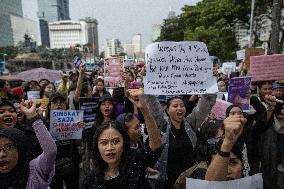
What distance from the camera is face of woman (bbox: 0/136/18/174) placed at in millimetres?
2463

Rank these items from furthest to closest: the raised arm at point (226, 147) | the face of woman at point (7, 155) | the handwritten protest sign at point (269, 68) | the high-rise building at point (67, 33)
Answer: the high-rise building at point (67, 33)
the handwritten protest sign at point (269, 68)
the face of woman at point (7, 155)
the raised arm at point (226, 147)

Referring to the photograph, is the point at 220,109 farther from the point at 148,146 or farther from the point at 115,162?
the point at 115,162

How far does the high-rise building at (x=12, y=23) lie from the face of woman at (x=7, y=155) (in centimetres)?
11212

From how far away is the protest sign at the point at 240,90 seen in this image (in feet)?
14.9

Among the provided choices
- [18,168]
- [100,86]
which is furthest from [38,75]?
[18,168]

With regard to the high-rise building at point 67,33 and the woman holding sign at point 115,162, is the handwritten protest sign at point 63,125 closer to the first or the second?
the woman holding sign at point 115,162

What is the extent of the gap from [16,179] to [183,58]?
74.9 inches

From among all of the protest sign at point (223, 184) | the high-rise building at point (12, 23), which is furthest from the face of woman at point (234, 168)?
the high-rise building at point (12, 23)

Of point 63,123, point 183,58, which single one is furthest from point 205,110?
point 63,123

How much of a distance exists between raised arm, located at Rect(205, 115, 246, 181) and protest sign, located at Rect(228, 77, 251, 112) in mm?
2604

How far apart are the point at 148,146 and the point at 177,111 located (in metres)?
0.78

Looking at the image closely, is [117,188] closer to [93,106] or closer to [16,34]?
[93,106]

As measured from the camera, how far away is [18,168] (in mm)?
2553

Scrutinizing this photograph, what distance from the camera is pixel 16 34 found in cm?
12925
